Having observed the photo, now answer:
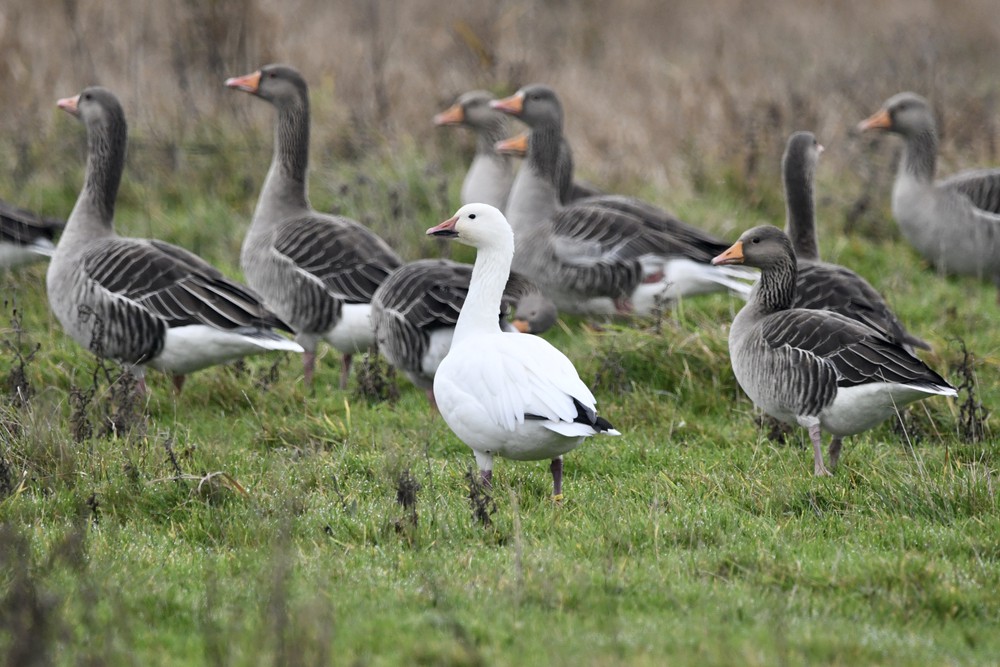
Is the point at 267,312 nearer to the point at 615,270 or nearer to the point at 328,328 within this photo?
the point at 328,328

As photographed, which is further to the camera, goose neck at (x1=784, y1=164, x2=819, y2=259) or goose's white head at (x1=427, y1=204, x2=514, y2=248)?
goose neck at (x1=784, y1=164, x2=819, y2=259)

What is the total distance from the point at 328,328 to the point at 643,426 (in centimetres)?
274

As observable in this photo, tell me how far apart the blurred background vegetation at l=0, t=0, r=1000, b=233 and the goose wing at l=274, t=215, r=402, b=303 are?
2.58m

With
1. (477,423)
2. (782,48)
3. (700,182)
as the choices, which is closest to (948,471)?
(477,423)

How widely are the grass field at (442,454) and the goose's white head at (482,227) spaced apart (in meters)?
1.26

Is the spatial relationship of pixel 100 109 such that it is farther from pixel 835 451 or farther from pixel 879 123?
pixel 879 123

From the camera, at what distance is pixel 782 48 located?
20.0 metres

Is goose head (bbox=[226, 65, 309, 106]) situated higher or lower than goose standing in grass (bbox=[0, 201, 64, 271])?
higher

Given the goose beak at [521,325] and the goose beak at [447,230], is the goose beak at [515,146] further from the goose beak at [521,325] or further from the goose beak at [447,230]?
the goose beak at [447,230]

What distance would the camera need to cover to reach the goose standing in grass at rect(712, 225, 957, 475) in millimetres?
6337

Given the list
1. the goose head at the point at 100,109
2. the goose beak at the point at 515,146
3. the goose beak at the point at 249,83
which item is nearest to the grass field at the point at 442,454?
the goose beak at the point at 515,146

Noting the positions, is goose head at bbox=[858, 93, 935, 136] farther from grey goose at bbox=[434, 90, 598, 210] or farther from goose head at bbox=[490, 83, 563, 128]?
goose head at bbox=[490, 83, 563, 128]

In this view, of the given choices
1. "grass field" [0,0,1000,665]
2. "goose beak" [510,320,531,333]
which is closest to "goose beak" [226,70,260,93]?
"grass field" [0,0,1000,665]

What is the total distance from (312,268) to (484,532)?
4040 mm
